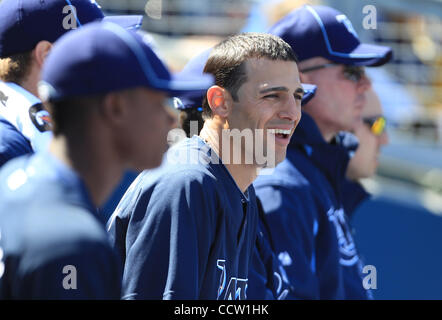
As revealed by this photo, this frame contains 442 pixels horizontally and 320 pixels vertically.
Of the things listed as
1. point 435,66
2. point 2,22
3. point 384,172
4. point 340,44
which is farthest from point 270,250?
point 435,66

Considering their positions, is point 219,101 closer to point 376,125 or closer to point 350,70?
point 350,70

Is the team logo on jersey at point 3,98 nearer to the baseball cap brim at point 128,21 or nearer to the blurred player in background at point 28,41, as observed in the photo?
the blurred player in background at point 28,41

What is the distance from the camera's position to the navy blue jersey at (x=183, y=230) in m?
2.18

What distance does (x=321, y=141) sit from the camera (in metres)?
3.64

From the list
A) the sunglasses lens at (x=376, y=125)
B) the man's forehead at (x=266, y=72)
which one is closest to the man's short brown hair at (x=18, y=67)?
the man's forehead at (x=266, y=72)

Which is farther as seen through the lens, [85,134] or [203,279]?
[203,279]

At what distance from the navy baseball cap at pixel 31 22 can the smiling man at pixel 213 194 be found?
58cm

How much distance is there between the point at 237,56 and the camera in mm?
2645

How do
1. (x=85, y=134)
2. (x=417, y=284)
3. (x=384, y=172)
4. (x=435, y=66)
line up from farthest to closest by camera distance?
1. (x=435, y=66)
2. (x=384, y=172)
3. (x=417, y=284)
4. (x=85, y=134)

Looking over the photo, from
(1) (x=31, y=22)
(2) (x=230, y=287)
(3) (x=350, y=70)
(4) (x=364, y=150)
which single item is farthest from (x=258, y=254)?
(4) (x=364, y=150)

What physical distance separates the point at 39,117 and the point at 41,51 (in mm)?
280

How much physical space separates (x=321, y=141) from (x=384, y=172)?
3.91m

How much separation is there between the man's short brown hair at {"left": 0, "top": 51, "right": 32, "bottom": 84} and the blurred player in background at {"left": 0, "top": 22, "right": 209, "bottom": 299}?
106 cm
